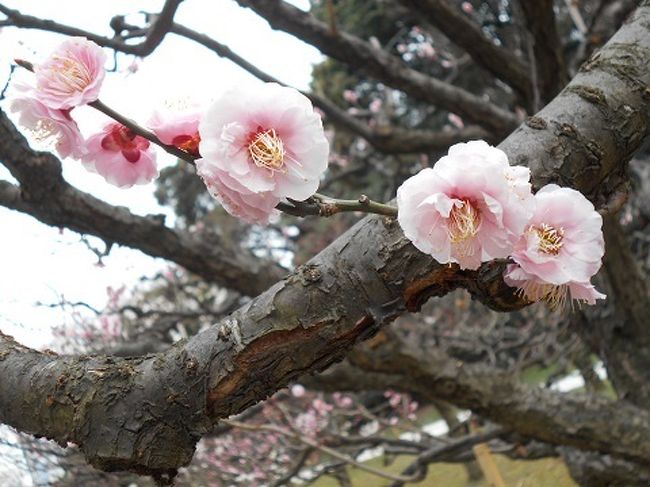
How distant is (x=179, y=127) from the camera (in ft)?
2.96

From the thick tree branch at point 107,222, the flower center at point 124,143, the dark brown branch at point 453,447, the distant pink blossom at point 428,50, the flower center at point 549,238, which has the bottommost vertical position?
the flower center at point 549,238

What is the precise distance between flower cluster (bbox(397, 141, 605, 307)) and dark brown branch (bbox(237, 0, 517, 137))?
1.94m

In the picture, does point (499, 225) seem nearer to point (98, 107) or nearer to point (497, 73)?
point (98, 107)

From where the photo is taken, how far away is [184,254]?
256cm

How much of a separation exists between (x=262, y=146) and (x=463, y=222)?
248 mm

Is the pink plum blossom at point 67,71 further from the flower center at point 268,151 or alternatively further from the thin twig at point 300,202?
the flower center at point 268,151

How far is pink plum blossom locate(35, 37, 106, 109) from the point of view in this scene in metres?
0.89

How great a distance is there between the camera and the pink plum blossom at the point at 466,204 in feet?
2.65

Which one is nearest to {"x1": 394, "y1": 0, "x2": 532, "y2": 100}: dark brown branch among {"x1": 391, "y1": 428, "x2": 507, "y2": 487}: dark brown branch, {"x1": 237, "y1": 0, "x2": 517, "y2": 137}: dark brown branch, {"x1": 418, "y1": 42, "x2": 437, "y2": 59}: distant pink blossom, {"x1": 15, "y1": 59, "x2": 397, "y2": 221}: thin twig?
{"x1": 237, "y1": 0, "x2": 517, "y2": 137}: dark brown branch

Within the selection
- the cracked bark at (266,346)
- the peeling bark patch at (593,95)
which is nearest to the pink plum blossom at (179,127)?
the cracked bark at (266,346)

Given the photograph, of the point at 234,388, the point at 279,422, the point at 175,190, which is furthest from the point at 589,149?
the point at 175,190

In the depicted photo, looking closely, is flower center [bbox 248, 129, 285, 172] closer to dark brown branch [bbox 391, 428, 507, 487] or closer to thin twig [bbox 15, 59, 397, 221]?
thin twig [bbox 15, 59, 397, 221]

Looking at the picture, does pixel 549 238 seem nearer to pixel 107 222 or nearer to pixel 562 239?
pixel 562 239

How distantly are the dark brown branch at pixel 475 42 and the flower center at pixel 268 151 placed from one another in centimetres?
214
